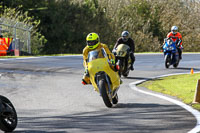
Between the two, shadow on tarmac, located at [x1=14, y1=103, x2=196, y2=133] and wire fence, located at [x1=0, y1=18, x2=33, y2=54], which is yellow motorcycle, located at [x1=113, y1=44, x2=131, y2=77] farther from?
wire fence, located at [x1=0, y1=18, x2=33, y2=54]

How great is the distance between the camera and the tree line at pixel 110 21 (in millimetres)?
50219

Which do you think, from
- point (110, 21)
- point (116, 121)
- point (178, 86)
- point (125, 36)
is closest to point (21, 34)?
point (110, 21)

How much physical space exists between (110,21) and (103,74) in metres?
41.9

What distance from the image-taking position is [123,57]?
17.6m

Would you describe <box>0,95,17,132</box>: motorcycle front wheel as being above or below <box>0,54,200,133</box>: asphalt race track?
above

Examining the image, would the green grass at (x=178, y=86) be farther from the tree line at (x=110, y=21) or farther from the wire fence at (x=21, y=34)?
the tree line at (x=110, y=21)

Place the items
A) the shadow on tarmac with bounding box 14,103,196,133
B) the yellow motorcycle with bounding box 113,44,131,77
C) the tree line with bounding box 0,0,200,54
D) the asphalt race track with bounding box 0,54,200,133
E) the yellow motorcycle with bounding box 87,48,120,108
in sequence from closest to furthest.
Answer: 1. the shadow on tarmac with bounding box 14,103,196,133
2. the asphalt race track with bounding box 0,54,200,133
3. the yellow motorcycle with bounding box 87,48,120,108
4. the yellow motorcycle with bounding box 113,44,131,77
5. the tree line with bounding box 0,0,200,54

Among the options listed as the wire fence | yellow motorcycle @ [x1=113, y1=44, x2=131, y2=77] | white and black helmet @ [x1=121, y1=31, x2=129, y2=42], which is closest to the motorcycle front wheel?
yellow motorcycle @ [x1=113, y1=44, x2=131, y2=77]

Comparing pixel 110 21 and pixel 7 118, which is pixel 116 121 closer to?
pixel 7 118

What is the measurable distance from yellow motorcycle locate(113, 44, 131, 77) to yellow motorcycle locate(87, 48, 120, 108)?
6.37m

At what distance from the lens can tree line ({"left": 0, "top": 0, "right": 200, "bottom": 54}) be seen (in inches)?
1977

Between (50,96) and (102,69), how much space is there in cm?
261

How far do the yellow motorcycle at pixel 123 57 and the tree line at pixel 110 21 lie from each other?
3141cm

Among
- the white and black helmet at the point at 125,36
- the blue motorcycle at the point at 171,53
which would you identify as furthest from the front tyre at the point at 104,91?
the blue motorcycle at the point at 171,53
